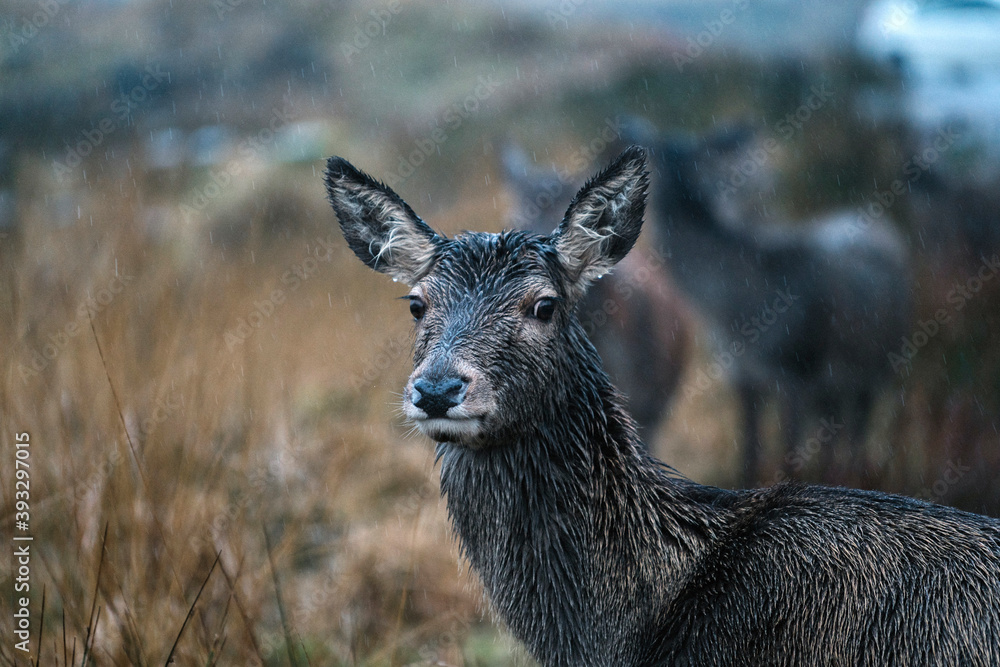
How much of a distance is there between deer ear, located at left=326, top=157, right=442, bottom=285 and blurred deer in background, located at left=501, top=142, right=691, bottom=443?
11.3 feet

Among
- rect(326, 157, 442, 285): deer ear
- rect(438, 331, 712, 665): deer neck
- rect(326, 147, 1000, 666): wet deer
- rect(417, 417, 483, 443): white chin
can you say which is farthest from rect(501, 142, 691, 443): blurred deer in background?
rect(417, 417, 483, 443): white chin

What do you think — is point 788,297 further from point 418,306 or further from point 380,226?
point 418,306

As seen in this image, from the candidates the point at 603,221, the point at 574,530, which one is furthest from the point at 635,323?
the point at 574,530

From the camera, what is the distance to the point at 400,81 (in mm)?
15281

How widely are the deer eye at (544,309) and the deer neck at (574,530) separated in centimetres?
27

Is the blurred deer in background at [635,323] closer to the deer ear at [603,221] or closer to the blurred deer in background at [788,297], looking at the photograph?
the blurred deer in background at [788,297]

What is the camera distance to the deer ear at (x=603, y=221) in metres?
3.54

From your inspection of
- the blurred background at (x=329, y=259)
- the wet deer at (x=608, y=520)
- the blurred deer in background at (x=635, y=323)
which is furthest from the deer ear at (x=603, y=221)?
the blurred deer in background at (x=635, y=323)

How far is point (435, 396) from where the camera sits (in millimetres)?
2963

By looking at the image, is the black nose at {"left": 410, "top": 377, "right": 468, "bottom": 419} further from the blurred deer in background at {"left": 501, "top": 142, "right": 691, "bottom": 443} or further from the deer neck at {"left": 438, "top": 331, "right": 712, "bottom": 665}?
the blurred deer in background at {"left": 501, "top": 142, "right": 691, "bottom": 443}

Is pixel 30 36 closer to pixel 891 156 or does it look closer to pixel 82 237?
pixel 82 237

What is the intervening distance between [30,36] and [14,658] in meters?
12.0

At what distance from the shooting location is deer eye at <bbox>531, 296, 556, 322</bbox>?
342 centimetres

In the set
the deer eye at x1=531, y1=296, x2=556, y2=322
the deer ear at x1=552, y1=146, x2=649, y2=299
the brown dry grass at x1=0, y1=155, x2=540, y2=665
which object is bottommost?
the brown dry grass at x1=0, y1=155, x2=540, y2=665
